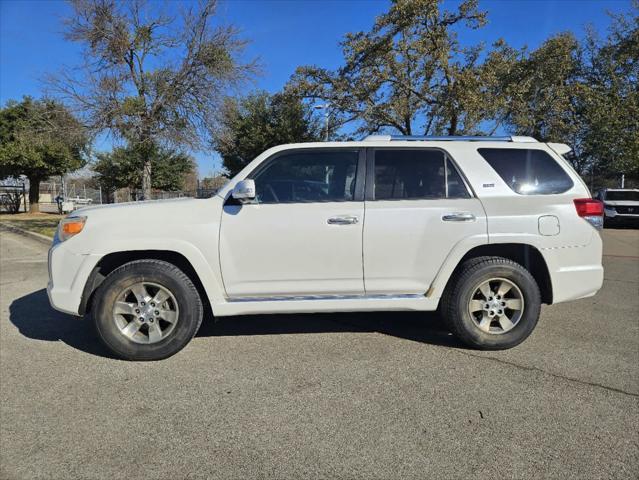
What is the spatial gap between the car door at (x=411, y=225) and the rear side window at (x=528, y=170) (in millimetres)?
398

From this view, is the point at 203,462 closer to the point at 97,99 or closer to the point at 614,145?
the point at 97,99

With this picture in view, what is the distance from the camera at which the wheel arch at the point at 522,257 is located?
14.0ft

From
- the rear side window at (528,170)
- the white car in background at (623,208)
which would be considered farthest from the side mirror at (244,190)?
the white car in background at (623,208)

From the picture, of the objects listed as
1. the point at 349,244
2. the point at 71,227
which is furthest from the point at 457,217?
the point at 71,227

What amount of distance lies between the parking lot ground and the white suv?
40 cm

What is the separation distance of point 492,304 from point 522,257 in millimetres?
557

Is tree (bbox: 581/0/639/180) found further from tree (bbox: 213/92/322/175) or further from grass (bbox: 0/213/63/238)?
grass (bbox: 0/213/63/238)

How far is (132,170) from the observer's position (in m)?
29.2

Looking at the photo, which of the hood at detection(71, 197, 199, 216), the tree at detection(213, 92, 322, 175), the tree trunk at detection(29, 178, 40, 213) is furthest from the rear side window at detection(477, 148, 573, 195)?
the tree trunk at detection(29, 178, 40, 213)

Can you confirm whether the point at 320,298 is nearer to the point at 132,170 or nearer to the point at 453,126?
the point at 453,126

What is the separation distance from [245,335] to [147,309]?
3.49 ft

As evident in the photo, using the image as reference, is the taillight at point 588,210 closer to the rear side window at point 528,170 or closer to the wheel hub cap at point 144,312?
the rear side window at point 528,170

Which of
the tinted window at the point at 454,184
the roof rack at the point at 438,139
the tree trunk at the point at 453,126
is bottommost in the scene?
the tinted window at the point at 454,184

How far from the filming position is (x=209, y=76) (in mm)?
15547
